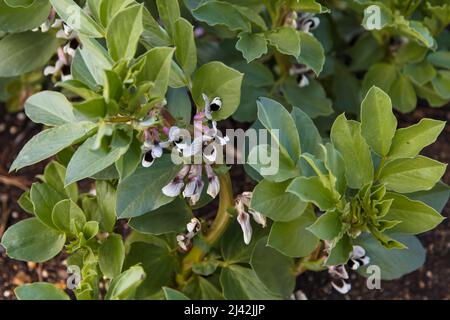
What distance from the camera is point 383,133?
110 cm

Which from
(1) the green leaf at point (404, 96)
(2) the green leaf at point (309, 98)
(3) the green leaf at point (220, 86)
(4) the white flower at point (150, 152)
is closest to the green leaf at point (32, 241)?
(4) the white flower at point (150, 152)

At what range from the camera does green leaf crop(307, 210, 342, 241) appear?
Result: 40.6 inches

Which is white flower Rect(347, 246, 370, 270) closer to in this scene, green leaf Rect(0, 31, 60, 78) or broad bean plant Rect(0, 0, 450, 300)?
broad bean plant Rect(0, 0, 450, 300)

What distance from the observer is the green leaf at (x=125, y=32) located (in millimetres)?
979

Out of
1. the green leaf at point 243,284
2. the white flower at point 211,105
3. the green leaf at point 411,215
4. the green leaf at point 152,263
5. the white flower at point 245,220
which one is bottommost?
the green leaf at point 243,284

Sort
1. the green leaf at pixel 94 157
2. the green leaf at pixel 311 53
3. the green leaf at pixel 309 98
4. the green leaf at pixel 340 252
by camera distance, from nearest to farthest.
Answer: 1. the green leaf at pixel 94 157
2. the green leaf at pixel 340 252
3. the green leaf at pixel 311 53
4. the green leaf at pixel 309 98

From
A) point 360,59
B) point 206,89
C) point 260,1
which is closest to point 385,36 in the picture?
point 360,59

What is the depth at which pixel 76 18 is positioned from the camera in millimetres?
1040

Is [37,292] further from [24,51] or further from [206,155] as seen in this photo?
[24,51]

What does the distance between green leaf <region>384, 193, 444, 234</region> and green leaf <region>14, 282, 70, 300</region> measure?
0.52m

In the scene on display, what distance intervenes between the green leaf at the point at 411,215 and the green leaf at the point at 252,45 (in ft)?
1.06

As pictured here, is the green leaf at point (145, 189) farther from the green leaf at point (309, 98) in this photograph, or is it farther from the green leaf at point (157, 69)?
the green leaf at point (309, 98)
